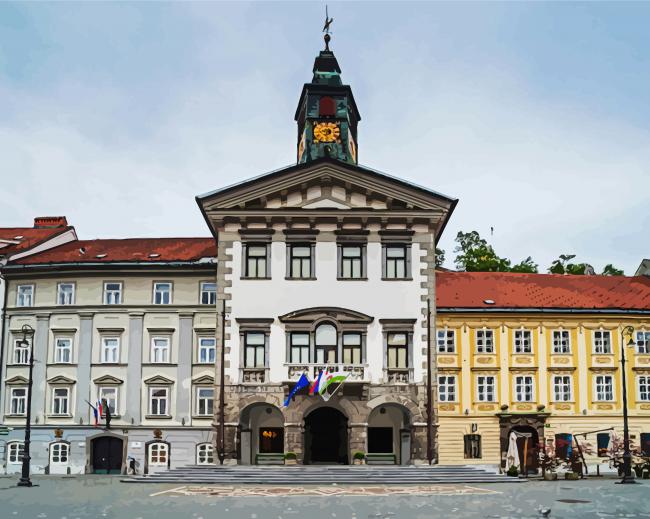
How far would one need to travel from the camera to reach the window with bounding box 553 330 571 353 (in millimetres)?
52906

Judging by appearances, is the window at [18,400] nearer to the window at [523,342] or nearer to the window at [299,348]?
the window at [299,348]

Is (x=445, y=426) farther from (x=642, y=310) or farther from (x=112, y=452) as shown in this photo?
(x=112, y=452)

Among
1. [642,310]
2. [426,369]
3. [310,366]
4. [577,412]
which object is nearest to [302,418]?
[310,366]

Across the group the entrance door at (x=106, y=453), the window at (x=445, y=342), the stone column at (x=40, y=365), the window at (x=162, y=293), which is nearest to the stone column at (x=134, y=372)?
the window at (x=162, y=293)

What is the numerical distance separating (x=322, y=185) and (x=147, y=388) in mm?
15391

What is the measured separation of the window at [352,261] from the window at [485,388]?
12.6m

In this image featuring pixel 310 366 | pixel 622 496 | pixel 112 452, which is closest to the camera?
pixel 622 496

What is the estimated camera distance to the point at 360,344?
142 feet

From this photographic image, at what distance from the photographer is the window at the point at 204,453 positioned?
162 feet

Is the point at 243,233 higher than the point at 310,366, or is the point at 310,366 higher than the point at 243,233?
the point at 243,233

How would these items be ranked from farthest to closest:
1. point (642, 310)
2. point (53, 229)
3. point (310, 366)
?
1. point (53, 229)
2. point (642, 310)
3. point (310, 366)

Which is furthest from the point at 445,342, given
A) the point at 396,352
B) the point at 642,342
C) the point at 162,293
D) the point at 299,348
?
the point at 162,293

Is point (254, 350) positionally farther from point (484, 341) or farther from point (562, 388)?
point (562, 388)

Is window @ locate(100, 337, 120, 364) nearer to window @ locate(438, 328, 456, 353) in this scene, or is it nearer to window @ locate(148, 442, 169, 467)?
window @ locate(148, 442, 169, 467)
